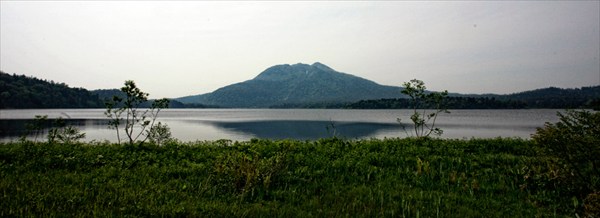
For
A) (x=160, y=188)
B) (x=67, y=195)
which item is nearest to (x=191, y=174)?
(x=160, y=188)

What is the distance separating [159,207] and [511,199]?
7637 mm

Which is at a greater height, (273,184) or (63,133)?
(63,133)

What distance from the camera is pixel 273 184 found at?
7.85 m

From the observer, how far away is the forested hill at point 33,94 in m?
154

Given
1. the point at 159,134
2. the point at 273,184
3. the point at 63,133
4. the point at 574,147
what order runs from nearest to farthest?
the point at 574,147
the point at 273,184
the point at 63,133
the point at 159,134

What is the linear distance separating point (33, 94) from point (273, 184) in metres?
204

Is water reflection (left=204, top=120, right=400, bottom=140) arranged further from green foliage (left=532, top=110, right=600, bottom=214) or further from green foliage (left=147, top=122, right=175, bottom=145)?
green foliage (left=532, top=110, right=600, bottom=214)

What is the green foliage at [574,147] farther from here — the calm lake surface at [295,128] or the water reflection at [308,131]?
the water reflection at [308,131]

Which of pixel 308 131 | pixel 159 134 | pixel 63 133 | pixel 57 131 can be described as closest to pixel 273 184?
pixel 159 134

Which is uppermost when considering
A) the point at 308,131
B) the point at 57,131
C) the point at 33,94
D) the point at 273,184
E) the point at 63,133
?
the point at 33,94

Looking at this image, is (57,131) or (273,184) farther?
(57,131)

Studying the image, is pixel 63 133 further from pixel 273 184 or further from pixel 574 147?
pixel 574 147

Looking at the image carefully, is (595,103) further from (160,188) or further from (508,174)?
(160,188)

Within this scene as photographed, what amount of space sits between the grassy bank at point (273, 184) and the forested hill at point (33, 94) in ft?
636
